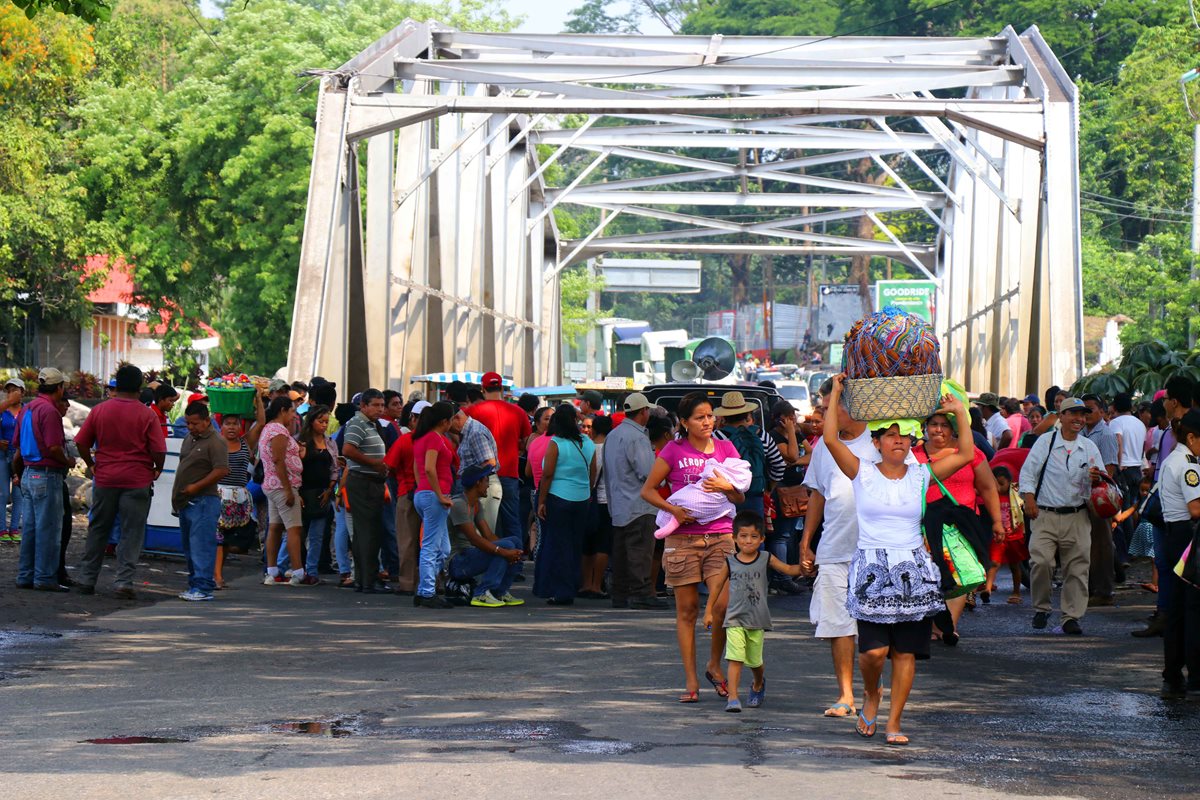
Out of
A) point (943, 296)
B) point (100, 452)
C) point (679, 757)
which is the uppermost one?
point (943, 296)

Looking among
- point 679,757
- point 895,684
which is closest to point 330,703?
point 679,757

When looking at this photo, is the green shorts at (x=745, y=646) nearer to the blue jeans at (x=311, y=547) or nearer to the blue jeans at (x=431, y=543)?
the blue jeans at (x=431, y=543)

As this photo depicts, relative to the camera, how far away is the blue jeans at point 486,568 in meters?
14.0

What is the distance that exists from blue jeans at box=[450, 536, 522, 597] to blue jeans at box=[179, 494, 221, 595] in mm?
1914

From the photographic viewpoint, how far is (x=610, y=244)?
41031 mm

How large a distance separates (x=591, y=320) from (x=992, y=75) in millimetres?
34308

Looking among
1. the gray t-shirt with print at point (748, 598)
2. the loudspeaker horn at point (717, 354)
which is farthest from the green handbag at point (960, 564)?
the loudspeaker horn at point (717, 354)

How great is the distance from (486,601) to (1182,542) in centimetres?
578

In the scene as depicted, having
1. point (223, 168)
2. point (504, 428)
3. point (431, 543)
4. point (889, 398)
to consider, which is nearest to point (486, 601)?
point (431, 543)

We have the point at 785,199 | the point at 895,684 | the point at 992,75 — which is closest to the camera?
the point at 895,684

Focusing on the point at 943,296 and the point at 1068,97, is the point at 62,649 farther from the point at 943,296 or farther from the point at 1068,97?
the point at 943,296

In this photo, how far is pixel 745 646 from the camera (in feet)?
28.9

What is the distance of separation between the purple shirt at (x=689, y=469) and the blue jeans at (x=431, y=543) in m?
4.45

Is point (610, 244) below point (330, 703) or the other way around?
the other way around
